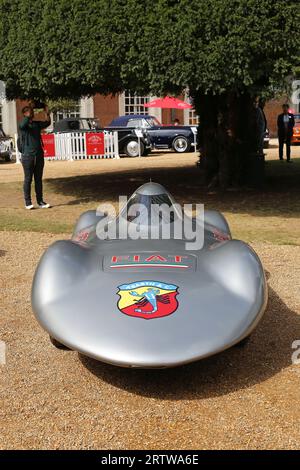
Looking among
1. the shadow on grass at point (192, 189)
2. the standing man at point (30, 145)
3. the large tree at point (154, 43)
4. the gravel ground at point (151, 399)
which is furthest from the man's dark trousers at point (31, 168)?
the gravel ground at point (151, 399)

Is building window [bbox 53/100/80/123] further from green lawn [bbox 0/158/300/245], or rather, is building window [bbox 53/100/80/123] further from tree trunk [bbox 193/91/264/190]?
tree trunk [bbox 193/91/264/190]

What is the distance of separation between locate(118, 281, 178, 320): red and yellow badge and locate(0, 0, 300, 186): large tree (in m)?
5.55

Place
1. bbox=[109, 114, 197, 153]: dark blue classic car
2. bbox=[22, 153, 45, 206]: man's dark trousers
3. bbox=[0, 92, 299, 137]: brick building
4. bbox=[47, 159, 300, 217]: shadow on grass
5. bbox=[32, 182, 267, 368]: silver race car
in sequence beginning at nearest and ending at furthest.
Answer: bbox=[32, 182, 267, 368]: silver race car → bbox=[22, 153, 45, 206]: man's dark trousers → bbox=[47, 159, 300, 217]: shadow on grass → bbox=[109, 114, 197, 153]: dark blue classic car → bbox=[0, 92, 299, 137]: brick building

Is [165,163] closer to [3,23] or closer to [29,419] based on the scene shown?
[3,23]

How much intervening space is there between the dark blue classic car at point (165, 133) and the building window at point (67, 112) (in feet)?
32.9

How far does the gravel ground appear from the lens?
312 centimetres

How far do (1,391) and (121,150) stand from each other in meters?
21.5

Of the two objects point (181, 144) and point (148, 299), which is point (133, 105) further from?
point (148, 299)

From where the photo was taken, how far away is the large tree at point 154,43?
8.41 metres

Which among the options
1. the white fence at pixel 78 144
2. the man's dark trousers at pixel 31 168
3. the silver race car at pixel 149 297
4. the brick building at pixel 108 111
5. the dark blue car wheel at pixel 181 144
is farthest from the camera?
the brick building at pixel 108 111

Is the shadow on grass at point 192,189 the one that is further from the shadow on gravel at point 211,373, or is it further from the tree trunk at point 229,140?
the shadow on gravel at point 211,373

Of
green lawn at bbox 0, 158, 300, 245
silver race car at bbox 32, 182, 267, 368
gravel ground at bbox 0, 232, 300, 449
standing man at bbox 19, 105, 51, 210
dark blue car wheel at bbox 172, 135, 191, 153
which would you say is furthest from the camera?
dark blue car wheel at bbox 172, 135, 191, 153

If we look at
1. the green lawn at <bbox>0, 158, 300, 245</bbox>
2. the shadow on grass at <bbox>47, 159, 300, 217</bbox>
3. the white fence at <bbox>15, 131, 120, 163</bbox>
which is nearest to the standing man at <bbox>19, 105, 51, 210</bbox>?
the green lawn at <bbox>0, 158, 300, 245</bbox>
